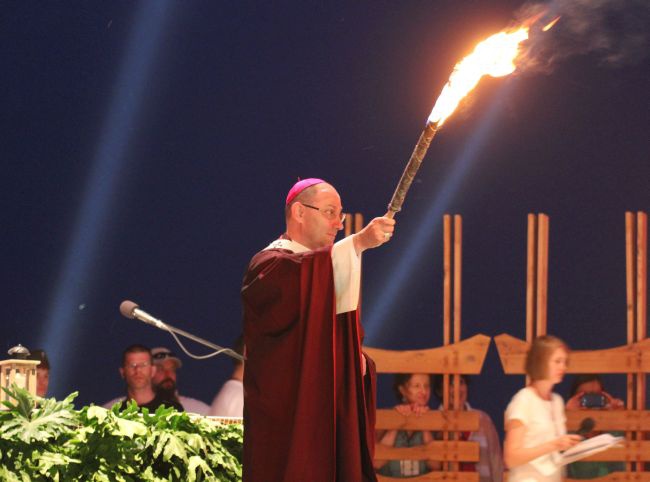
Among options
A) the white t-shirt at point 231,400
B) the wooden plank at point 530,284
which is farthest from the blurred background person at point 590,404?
the white t-shirt at point 231,400

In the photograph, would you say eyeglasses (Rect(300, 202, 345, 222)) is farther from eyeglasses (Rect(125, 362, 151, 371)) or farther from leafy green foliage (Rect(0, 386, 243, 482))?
eyeglasses (Rect(125, 362, 151, 371))

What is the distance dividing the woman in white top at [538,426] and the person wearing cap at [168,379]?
10.5 ft

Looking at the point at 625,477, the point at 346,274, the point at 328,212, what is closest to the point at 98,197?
the point at 328,212

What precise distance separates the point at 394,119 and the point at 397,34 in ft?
2.39


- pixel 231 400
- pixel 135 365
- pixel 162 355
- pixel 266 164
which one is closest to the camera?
pixel 231 400

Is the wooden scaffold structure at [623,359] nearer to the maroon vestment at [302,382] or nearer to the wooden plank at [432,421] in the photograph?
the wooden plank at [432,421]

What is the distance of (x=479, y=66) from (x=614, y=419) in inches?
139

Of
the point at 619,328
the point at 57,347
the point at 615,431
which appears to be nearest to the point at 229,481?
the point at 615,431

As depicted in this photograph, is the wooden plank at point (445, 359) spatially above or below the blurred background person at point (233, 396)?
above

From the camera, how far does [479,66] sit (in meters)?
4.40

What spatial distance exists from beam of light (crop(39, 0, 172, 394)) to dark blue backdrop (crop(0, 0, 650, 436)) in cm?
2

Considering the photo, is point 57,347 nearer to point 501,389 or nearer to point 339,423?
point 501,389

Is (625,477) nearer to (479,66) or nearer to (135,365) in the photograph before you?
(135,365)

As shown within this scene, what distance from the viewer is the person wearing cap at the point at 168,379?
7887 mm
